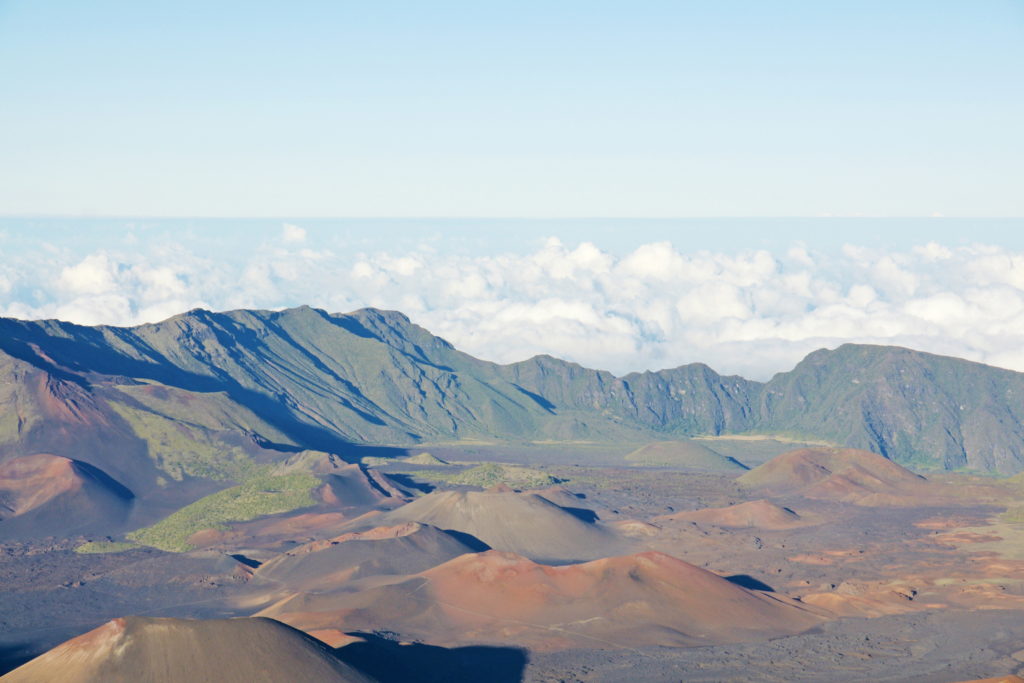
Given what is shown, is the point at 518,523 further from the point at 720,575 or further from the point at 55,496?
the point at 55,496

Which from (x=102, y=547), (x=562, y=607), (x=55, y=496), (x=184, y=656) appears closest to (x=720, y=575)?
(x=562, y=607)

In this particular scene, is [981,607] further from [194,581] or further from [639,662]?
[194,581]

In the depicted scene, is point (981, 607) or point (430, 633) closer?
point (430, 633)

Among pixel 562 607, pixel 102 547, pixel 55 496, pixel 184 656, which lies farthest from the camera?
pixel 55 496

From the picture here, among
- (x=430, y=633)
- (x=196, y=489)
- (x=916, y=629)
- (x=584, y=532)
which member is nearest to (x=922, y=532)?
(x=584, y=532)

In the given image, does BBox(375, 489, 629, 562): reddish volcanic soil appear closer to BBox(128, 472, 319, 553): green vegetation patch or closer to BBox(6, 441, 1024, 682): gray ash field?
BBox(6, 441, 1024, 682): gray ash field

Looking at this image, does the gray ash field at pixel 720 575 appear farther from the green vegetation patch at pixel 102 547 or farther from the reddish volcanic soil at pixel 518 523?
the green vegetation patch at pixel 102 547
